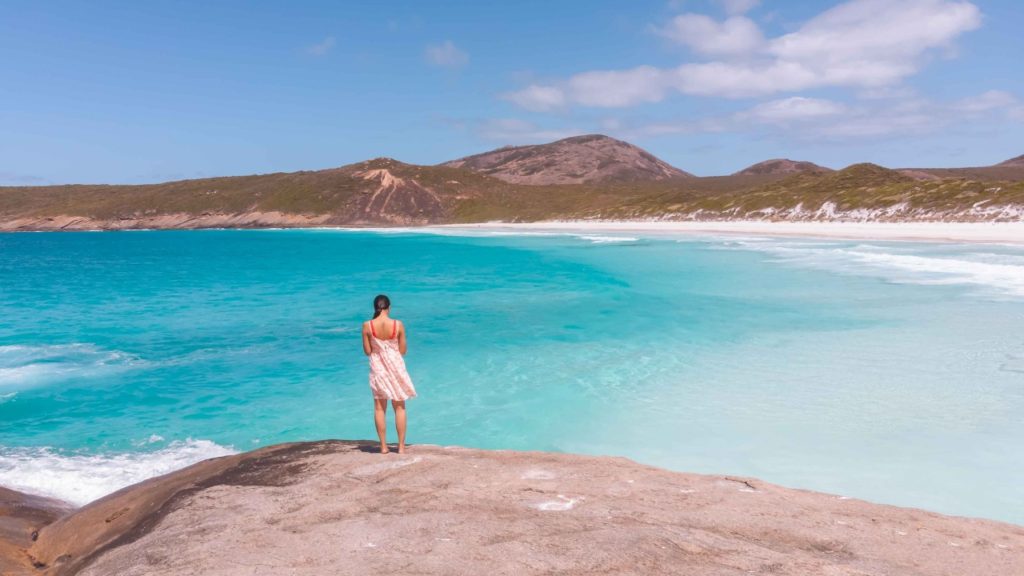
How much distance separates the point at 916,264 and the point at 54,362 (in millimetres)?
37958

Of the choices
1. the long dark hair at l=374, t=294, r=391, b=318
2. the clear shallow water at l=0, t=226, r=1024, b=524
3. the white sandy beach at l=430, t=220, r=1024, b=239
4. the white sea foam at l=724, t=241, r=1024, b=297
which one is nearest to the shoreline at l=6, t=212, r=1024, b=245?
the white sandy beach at l=430, t=220, r=1024, b=239

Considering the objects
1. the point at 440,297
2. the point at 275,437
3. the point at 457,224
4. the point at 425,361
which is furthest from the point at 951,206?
the point at 457,224

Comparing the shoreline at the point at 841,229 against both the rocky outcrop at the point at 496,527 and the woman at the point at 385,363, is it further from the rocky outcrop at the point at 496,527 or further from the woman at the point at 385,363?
the woman at the point at 385,363

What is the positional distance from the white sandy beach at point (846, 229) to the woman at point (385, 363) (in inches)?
1986

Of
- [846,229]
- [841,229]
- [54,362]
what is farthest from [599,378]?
[841,229]

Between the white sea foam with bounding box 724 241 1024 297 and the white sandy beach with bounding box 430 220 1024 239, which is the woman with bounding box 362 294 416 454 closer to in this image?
the white sea foam with bounding box 724 241 1024 297

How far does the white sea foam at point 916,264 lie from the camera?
2747cm

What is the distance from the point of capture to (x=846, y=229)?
6581 cm

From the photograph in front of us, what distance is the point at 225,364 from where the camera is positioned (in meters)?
18.1

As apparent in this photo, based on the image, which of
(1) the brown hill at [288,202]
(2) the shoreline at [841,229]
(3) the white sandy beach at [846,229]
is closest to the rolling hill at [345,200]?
(1) the brown hill at [288,202]

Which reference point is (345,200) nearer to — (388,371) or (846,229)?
(846,229)

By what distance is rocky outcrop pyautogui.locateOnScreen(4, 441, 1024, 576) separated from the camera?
16.6 feet

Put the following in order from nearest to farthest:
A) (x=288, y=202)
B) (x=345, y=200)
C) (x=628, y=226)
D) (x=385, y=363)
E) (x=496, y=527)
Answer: (x=496, y=527)
(x=385, y=363)
(x=628, y=226)
(x=345, y=200)
(x=288, y=202)

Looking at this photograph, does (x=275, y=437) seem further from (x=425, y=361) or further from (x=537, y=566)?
(x=537, y=566)
